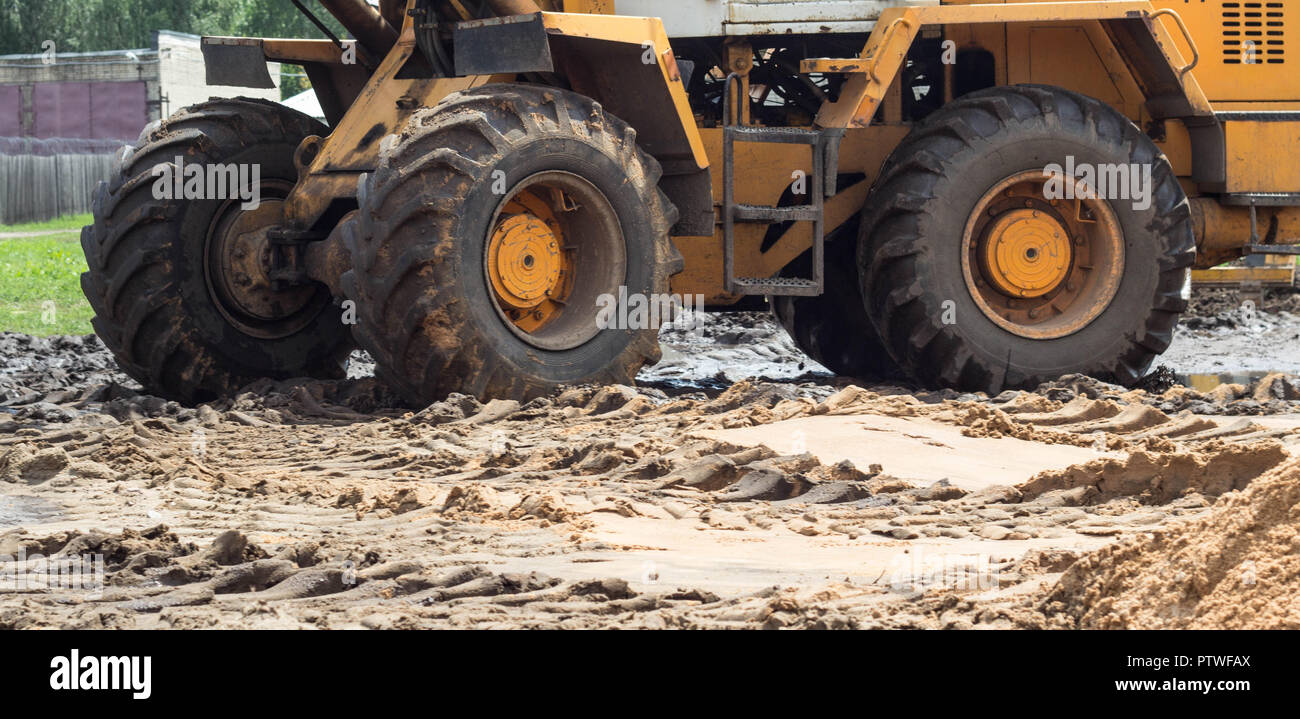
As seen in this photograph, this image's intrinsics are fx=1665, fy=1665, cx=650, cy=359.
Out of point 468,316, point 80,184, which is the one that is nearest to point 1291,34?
point 468,316

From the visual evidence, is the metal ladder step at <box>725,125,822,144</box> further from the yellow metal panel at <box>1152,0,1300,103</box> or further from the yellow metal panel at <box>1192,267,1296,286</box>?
the yellow metal panel at <box>1192,267,1296,286</box>

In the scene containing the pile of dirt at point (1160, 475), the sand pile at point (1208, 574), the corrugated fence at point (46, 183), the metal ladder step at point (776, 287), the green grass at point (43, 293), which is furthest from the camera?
the corrugated fence at point (46, 183)

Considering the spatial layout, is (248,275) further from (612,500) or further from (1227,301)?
(1227,301)

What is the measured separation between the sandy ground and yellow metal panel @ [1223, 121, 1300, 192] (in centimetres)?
128

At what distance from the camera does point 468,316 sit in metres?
7.57

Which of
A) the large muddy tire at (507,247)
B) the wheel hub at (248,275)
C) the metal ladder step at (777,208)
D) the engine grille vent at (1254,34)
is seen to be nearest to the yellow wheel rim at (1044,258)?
the metal ladder step at (777,208)

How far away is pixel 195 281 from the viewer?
876 centimetres

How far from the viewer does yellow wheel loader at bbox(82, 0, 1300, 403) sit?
7750 mm

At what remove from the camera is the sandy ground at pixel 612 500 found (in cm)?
427

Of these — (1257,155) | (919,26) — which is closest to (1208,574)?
(919,26)

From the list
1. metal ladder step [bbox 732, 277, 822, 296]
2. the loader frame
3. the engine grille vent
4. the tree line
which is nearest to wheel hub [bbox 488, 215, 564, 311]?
the loader frame

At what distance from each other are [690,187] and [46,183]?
24.5m

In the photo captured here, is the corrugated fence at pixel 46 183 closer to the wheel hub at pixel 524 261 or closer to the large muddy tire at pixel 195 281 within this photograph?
the large muddy tire at pixel 195 281

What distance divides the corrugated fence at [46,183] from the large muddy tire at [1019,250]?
2406cm
